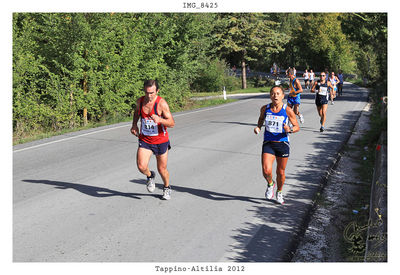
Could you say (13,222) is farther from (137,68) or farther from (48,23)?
(137,68)

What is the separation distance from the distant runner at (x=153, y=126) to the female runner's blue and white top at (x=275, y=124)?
1.46 meters

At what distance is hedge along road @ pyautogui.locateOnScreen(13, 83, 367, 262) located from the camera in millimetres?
5121

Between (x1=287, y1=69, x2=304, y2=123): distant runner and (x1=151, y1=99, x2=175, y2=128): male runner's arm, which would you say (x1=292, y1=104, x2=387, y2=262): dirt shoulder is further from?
(x1=287, y1=69, x2=304, y2=123): distant runner

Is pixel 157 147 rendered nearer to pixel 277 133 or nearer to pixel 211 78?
pixel 277 133

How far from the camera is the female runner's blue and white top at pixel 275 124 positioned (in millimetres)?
6539

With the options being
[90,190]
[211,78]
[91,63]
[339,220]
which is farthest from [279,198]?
[211,78]

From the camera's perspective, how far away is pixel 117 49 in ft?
55.5

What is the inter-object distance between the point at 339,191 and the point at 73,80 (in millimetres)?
10436

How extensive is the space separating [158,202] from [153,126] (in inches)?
48.0

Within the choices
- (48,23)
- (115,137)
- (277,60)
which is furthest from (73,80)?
(277,60)

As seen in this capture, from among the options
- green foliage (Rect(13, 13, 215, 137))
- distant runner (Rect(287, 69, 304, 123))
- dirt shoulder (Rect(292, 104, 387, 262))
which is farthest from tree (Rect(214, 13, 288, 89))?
dirt shoulder (Rect(292, 104, 387, 262))

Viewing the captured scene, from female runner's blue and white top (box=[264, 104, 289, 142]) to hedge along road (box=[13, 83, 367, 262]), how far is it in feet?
3.46

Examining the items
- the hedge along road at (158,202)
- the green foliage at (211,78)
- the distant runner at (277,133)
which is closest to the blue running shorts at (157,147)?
the hedge along road at (158,202)

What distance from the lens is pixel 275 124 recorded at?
260 inches
